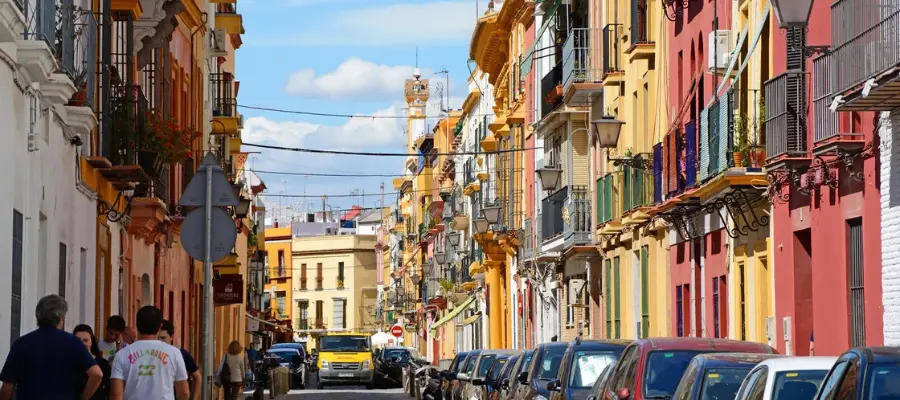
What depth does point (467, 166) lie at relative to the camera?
74375 millimetres

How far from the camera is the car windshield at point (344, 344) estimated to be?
6122cm

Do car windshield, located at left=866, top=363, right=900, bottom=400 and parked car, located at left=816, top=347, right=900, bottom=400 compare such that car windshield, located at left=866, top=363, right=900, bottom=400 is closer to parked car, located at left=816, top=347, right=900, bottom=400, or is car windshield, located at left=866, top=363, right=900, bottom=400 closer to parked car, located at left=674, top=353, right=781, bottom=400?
parked car, located at left=816, top=347, right=900, bottom=400

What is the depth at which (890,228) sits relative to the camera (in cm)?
1900

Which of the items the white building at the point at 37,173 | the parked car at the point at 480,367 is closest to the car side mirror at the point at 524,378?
the white building at the point at 37,173

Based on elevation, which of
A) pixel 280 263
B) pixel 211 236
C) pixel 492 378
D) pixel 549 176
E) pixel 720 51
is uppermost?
pixel 720 51

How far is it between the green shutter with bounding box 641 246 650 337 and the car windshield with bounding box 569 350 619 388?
14.5 meters

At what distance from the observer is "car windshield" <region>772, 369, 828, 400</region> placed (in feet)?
39.4

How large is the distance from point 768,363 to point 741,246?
1472cm

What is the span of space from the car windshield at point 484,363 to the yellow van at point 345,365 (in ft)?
95.2

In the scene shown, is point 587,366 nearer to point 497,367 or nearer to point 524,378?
point 524,378

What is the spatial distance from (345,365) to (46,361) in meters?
48.7

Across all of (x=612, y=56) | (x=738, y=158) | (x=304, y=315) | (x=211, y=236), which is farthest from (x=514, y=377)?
(x=304, y=315)

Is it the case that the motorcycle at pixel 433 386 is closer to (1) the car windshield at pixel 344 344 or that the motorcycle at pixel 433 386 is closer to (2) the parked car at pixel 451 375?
(2) the parked car at pixel 451 375

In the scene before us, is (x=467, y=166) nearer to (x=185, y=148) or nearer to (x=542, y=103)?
(x=542, y=103)
